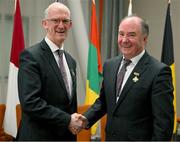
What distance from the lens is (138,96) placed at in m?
2.13

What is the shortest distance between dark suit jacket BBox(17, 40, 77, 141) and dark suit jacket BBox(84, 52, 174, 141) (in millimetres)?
362

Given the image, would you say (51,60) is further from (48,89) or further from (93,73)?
(93,73)

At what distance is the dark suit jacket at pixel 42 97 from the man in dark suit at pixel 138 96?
349 millimetres

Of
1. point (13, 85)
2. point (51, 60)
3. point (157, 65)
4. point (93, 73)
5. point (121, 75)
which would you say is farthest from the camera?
point (93, 73)

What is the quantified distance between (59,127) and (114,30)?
142 inches

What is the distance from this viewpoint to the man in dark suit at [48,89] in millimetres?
2311

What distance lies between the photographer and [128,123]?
2158 mm

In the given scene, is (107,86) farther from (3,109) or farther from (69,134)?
(3,109)

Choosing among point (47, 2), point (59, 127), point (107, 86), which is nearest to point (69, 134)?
point (59, 127)

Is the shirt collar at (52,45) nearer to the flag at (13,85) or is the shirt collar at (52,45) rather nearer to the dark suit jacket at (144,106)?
the dark suit jacket at (144,106)

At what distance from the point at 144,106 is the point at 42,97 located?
2.42 feet

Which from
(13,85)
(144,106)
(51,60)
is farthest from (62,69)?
(13,85)

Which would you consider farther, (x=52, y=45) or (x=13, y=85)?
(x=13, y=85)

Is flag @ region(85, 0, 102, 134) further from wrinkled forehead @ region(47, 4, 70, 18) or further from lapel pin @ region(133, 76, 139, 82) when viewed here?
lapel pin @ region(133, 76, 139, 82)
